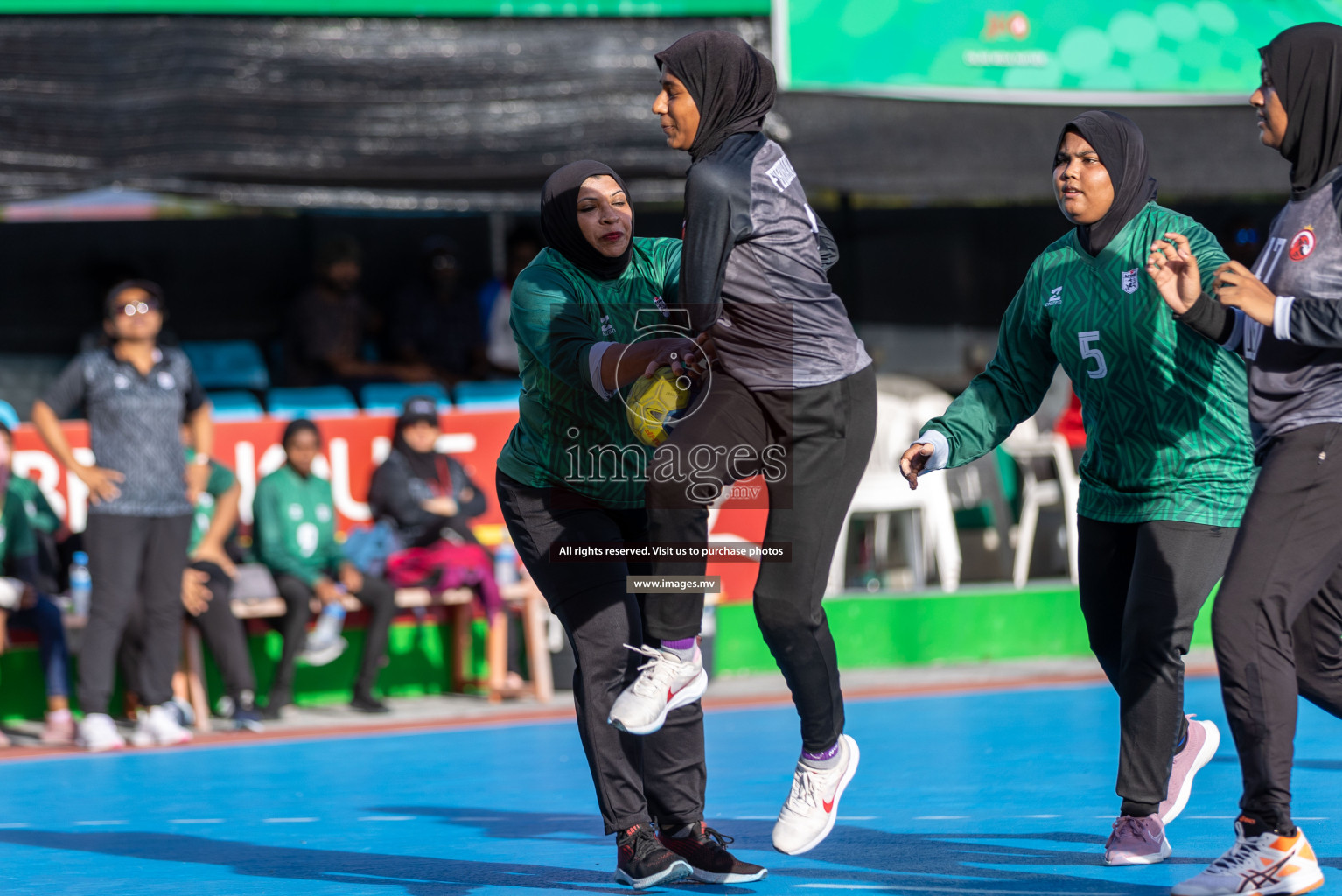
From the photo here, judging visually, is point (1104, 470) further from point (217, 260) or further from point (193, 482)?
point (217, 260)

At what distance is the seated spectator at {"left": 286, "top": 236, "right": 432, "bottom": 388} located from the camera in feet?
34.7

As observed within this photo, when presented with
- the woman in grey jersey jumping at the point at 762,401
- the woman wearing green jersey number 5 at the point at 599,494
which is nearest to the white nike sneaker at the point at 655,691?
the woman in grey jersey jumping at the point at 762,401

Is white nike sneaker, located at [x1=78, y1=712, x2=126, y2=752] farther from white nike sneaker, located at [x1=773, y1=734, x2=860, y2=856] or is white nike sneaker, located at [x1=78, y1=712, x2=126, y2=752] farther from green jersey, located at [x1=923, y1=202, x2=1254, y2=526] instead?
green jersey, located at [x1=923, y1=202, x2=1254, y2=526]

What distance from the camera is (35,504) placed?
8.68 meters

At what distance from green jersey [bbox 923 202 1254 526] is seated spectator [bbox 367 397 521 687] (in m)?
4.94

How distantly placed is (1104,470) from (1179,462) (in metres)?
0.23

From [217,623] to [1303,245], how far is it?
20.5ft

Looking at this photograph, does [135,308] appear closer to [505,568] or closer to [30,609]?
[30,609]

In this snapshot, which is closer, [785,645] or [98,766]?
[785,645]

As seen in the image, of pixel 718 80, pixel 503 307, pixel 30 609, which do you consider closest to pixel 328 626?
pixel 30 609

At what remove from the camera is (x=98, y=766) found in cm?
759

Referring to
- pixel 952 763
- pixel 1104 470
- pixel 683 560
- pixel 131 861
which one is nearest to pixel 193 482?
pixel 131 861

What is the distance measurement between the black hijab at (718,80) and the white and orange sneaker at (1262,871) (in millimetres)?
2335

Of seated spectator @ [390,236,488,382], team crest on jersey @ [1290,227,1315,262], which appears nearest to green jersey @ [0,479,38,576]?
seated spectator @ [390,236,488,382]
